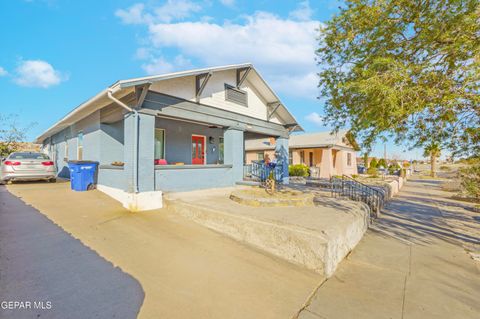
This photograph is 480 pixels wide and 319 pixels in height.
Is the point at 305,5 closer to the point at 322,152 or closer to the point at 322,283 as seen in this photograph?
the point at 322,283

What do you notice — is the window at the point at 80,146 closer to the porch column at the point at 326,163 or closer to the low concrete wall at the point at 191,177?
the low concrete wall at the point at 191,177

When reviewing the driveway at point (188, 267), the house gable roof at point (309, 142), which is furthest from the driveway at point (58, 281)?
the house gable roof at point (309, 142)

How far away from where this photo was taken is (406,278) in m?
3.62

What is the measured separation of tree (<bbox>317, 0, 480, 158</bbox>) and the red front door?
24.1 ft

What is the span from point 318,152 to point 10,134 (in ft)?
97.6

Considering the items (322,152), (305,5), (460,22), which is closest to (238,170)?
(305,5)

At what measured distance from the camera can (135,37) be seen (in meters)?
11.0

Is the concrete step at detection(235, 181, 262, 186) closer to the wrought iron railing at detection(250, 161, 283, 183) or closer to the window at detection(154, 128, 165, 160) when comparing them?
the wrought iron railing at detection(250, 161, 283, 183)

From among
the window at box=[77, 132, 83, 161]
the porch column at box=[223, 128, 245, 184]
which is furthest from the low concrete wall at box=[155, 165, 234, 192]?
the window at box=[77, 132, 83, 161]

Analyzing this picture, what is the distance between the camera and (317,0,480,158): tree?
3791 millimetres

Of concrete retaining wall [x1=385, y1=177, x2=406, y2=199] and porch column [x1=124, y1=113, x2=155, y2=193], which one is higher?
porch column [x1=124, y1=113, x2=155, y2=193]

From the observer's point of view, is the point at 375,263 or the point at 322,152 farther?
the point at 322,152

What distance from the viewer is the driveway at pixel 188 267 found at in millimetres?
2613

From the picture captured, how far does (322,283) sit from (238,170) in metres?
6.56
